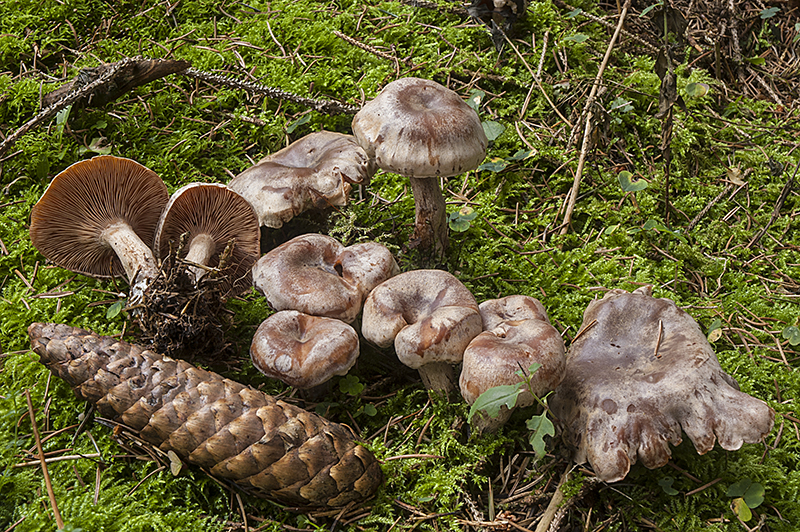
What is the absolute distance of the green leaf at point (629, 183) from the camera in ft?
12.0

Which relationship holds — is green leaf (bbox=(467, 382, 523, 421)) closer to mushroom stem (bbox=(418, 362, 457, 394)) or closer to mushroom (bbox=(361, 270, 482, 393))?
mushroom (bbox=(361, 270, 482, 393))

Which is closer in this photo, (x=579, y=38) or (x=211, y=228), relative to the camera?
(x=211, y=228)

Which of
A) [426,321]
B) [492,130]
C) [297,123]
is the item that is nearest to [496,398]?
[426,321]

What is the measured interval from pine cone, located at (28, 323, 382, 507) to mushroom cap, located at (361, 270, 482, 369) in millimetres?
436

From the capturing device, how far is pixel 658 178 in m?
3.90

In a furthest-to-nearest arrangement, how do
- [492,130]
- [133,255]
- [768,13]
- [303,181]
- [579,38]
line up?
1. [768,13]
2. [579,38]
3. [492,130]
4. [303,181]
5. [133,255]

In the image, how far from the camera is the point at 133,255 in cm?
290

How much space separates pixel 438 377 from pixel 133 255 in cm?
164

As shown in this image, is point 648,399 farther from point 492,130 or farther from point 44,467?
point 44,467

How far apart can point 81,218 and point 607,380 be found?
264 centimetres

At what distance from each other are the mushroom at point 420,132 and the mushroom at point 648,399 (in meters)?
1.03

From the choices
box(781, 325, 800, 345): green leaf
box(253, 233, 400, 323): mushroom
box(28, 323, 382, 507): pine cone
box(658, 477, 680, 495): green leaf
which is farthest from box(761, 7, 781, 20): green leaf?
box(28, 323, 382, 507): pine cone

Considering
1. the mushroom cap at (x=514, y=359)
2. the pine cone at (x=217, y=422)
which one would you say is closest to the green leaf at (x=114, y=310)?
the pine cone at (x=217, y=422)

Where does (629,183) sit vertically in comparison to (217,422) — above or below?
below
